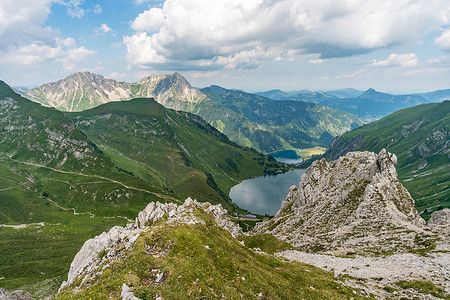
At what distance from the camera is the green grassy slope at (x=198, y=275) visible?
26.8 metres

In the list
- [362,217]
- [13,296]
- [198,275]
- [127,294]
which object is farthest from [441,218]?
[13,296]

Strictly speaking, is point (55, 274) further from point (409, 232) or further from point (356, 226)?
point (409, 232)

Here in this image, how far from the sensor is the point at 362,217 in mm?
62844

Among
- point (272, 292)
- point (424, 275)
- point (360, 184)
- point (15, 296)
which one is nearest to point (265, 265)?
point (272, 292)

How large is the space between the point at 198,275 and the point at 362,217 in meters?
54.6

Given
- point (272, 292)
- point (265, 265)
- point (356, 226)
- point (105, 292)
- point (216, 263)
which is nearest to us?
point (105, 292)

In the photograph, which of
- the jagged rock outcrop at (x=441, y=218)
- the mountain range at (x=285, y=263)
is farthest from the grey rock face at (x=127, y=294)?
the jagged rock outcrop at (x=441, y=218)

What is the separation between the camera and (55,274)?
12244cm

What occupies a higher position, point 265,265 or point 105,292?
point 105,292

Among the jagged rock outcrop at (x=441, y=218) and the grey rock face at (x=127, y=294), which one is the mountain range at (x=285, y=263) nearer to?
the grey rock face at (x=127, y=294)

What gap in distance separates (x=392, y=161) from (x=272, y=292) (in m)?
73.2

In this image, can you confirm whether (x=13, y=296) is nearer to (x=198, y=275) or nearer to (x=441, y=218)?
(x=198, y=275)

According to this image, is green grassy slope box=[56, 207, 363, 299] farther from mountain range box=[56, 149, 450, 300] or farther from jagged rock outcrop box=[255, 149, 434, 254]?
jagged rock outcrop box=[255, 149, 434, 254]

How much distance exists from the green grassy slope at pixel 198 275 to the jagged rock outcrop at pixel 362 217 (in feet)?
75.4
